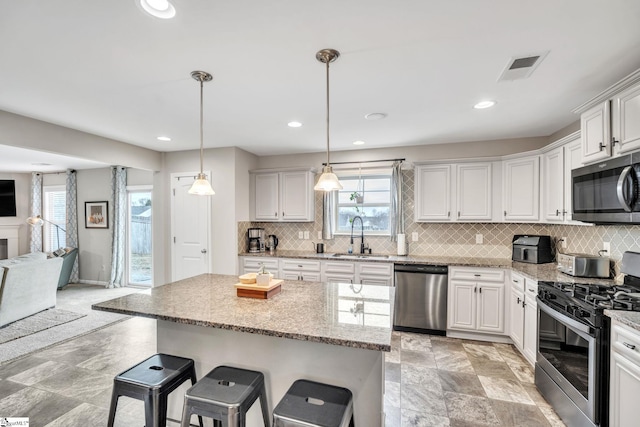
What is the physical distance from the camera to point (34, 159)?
535 cm

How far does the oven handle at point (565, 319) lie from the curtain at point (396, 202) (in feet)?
6.39

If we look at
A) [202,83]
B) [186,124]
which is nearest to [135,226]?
[186,124]

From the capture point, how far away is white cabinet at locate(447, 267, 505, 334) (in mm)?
3348

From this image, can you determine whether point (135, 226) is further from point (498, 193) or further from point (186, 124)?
point (498, 193)

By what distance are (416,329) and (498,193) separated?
2.02 m

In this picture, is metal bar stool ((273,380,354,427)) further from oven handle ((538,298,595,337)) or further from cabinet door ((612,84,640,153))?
cabinet door ((612,84,640,153))

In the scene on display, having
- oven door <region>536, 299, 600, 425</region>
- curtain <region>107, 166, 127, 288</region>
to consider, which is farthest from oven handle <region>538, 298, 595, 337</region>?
curtain <region>107, 166, 127, 288</region>

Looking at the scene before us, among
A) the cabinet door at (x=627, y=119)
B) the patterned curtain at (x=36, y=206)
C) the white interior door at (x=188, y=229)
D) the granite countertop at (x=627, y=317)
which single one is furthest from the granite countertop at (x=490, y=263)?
the patterned curtain at (x=36, y=206)

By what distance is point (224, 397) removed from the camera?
142cm

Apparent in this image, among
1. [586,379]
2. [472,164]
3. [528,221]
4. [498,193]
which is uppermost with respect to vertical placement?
[472,164]

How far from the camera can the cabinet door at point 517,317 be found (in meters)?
2.99

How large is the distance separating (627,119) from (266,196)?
4005mm

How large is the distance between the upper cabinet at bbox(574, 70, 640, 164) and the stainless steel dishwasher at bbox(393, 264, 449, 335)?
186 centimetres

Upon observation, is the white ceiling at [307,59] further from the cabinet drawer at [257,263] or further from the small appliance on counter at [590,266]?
the cabinet drawer at [257,263]
